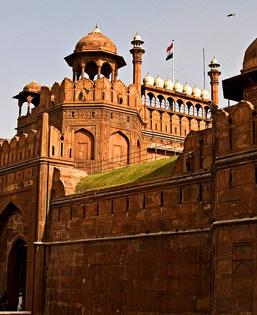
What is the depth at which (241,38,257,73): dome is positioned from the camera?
17.1 metres

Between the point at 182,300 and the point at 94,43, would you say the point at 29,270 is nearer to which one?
the point at 182,300

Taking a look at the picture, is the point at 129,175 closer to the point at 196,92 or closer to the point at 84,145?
the point at 84,145

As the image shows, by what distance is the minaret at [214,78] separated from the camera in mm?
33656

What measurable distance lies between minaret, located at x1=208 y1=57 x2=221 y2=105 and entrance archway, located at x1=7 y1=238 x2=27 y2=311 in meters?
13.5

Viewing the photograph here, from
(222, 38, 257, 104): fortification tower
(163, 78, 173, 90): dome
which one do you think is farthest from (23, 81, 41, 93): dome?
(222, 38, 257, 104): fortification tower

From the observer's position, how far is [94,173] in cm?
2472

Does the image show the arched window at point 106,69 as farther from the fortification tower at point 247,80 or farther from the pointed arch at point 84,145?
the fortification tower at point 247,80

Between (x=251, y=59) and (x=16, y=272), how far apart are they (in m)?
13.6

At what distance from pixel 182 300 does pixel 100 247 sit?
14.6ft

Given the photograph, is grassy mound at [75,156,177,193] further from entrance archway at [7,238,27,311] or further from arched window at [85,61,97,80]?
arched window at [85,61,97,80]

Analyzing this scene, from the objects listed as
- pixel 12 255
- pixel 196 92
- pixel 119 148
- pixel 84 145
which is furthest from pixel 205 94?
pixel 12 255

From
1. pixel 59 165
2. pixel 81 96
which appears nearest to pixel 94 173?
pixel 59 165

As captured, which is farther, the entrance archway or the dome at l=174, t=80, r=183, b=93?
the dome at l=174, t=80, r=183, b=93

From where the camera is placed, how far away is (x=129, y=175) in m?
21.3
